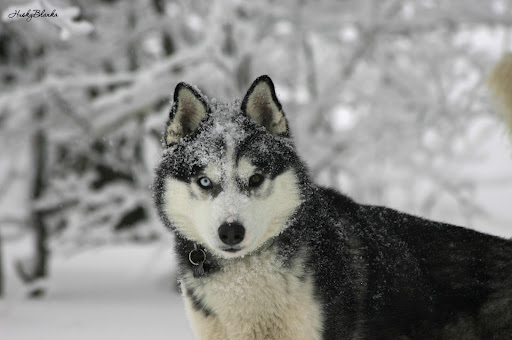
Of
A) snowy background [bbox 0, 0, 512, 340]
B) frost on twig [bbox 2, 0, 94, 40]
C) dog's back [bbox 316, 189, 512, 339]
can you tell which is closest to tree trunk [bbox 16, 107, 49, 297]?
snowy background [bbox 0, 0, 512, 340]

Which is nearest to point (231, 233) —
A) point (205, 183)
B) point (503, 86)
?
point (205, 183)

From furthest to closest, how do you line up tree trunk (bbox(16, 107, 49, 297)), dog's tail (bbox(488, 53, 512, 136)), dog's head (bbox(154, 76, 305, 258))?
tree trunk (bbox(16, 107, 49, 297)) < dog's tail (bbox(488, 53, 512, 136)) < dog's head (bbox(154, 76, 305, 258))

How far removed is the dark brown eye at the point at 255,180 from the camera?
3.20m

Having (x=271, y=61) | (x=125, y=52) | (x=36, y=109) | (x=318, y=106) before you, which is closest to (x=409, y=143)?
(x=318, y=106)

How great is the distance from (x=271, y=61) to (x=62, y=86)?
315cm

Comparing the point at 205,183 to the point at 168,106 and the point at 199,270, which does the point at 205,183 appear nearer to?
the point at 199,270

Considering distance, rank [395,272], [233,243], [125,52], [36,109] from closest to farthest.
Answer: [233,243]
[395,272]
[36,109]
[125,52]

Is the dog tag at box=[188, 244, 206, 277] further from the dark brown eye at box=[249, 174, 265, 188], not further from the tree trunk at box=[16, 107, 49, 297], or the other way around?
the tree trunk at box=[16, 107, 49, 297]

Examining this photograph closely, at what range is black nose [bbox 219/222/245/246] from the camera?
2.95 m

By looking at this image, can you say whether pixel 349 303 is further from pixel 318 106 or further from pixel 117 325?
pixel 318 106

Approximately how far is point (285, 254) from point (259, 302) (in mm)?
265

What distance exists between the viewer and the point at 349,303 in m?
3.07

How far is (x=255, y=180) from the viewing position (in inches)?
126

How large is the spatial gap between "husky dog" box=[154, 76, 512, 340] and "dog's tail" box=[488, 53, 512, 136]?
1177mm
